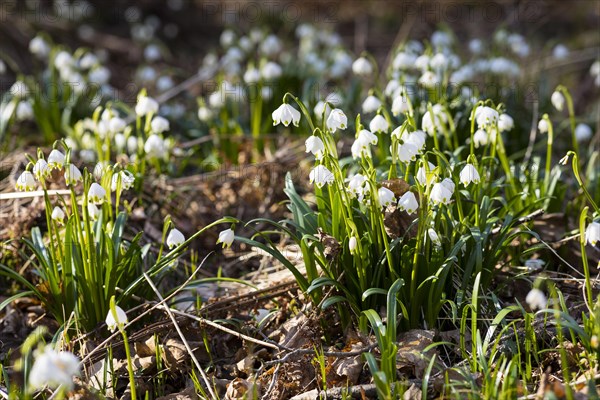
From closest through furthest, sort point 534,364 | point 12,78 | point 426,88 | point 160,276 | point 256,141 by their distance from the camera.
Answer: point 534,364, point 160,276, point 426,88, point 256,141, point 12,78

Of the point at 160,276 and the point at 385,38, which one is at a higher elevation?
the point at 385,38

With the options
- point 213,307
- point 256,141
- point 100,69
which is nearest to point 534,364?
point 213,307

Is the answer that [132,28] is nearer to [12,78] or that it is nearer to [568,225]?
[12,78]

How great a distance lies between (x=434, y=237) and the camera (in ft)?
9.07

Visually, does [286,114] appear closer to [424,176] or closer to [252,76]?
[424,176]

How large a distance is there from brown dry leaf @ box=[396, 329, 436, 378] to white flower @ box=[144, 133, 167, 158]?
5.66 ft

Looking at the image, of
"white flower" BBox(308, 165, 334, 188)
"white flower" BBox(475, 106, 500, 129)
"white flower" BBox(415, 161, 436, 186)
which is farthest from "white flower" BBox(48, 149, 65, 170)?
"white flower" BBox(475, 106, 500, 129)

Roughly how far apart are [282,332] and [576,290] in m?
1.24

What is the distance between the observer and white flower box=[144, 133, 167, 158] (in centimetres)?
384

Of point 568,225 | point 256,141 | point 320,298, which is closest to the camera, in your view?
point 320,298

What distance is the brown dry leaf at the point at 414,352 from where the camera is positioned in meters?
2.65

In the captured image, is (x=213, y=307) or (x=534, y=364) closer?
(x=534, y=364)

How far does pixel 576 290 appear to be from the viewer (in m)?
3.11

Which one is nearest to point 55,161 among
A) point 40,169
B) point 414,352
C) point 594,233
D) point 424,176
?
point 40,169
